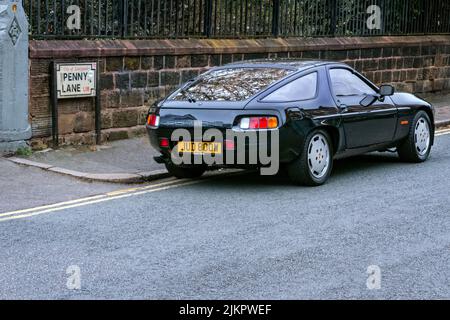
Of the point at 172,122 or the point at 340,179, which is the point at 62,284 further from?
the point at 340,179

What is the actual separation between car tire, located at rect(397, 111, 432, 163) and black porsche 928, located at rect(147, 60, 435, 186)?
6.1 inches

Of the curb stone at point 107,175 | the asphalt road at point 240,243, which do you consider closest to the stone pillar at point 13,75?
the curb stone at point 107,175

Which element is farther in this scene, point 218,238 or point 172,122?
point 172,122

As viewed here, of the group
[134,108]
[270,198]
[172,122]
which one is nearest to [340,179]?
[270,198]

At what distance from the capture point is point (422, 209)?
29.1 ft

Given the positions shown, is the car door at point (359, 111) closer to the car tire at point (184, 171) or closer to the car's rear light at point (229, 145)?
the car's rear light at point (229, 145)

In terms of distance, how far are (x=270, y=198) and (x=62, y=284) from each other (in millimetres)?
3644

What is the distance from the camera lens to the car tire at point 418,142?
11.7 meters

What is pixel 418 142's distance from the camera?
1188cm

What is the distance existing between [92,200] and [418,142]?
4.76 m

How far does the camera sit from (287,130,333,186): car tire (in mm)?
9906

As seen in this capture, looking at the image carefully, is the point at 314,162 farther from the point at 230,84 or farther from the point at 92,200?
the point at 92,200

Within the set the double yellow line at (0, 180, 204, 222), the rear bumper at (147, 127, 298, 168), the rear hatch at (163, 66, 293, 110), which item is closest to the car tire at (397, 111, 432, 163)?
the rear hatch at (163, 66, 293, 110)

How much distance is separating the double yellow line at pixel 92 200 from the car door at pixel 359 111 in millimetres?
1931
